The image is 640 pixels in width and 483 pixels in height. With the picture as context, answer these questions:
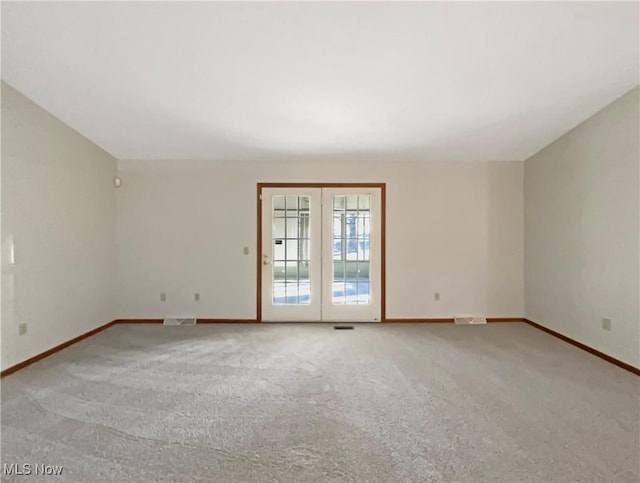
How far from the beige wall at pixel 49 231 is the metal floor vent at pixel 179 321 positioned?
0.76 meters

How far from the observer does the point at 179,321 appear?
15.4ft

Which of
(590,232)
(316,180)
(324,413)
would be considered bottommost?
(324,413)

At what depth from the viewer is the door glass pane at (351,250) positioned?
15.8 feet

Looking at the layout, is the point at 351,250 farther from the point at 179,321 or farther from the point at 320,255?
the point at 179,321

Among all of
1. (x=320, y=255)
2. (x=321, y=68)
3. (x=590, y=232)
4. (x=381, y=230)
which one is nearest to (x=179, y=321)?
(x=320, y=255)

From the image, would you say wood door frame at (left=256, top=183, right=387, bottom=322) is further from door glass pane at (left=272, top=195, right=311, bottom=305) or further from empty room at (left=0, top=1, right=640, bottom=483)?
door glass pane at (left=272, top=195, right=311, bottom=305)

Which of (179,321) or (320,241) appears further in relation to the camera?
(320,241)

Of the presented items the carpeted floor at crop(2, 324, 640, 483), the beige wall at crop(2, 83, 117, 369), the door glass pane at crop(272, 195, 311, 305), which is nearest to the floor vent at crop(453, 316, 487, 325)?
the carpeted floor at crop(2, 324, 640, 483)

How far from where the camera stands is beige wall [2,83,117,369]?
117 inches

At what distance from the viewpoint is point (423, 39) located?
2.40 m

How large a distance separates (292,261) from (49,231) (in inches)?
109

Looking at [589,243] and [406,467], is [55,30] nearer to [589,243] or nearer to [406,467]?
[406,467]

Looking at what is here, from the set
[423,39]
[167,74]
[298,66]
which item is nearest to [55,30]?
[167,74]

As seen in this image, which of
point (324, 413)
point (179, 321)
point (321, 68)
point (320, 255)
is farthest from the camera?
point (320, 255)
